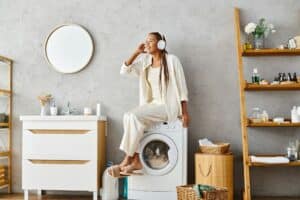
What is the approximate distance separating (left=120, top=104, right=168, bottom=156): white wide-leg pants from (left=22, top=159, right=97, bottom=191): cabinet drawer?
38 centimetres

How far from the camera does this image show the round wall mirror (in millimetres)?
4422

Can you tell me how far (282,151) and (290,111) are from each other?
1.35 feet

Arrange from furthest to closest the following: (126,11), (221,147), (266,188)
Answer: (126,11) < (266,188) < (221,147)

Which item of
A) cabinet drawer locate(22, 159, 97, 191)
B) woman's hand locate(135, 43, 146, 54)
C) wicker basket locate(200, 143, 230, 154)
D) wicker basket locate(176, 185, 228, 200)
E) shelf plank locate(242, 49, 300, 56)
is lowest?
wicker basket locate(176, 185, 228, 200)

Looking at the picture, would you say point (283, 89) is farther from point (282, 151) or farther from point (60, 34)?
point (60, 34)

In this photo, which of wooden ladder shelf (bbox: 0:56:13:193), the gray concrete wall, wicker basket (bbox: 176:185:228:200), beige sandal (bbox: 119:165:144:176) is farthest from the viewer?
wooden ladder shelf (bbox: 0:56:13:193)

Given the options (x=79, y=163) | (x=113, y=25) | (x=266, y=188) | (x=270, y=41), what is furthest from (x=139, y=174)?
(x=270, y=41)

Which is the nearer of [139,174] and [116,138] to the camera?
[139,174]

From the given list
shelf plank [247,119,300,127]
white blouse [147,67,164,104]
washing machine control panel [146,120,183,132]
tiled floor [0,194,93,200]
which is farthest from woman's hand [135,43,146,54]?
tiled floor [0,194,93,200]

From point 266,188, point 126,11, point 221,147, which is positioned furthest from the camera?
point 126,11

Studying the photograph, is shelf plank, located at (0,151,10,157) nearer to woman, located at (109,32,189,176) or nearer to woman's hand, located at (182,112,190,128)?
woman, located at (109,32,189,176)

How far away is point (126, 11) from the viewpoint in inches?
174

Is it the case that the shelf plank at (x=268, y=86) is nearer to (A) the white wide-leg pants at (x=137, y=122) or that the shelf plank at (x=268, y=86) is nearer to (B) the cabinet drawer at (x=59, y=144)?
(A) the white wide-leg pants at (x=137, y=122)

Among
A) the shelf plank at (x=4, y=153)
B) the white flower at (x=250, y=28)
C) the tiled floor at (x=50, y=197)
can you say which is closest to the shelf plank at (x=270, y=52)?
the white flower at (x=250, y=28)
